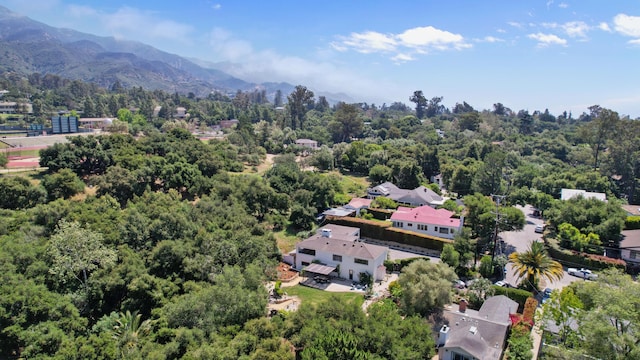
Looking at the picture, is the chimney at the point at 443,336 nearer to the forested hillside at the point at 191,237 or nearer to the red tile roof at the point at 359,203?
the forested hillside at the point at 191,237

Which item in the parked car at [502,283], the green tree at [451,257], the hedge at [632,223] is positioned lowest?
the parked car at [502,283]

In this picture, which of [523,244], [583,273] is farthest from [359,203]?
[583,273]

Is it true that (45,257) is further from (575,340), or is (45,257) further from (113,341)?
(575,340)

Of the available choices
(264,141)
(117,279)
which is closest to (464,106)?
(264,141)

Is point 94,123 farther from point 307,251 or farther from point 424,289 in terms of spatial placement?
point 424,289

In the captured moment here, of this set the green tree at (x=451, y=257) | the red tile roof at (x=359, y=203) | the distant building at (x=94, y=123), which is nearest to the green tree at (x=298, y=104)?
the distant building at (x=94, y=123)

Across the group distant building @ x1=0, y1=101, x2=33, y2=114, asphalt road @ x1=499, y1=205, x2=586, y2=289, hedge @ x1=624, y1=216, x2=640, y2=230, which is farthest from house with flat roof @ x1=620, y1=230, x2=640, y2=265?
distant building @ x1=0, y1=101, x2=33, y2=114
